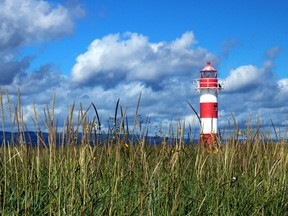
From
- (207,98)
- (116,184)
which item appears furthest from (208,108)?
(116,184)

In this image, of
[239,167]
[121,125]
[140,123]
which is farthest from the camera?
[239,167]


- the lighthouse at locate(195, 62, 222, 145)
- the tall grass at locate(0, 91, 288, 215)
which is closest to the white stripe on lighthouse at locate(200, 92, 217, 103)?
the lighthouse at locate(195, 62, 222, 145)

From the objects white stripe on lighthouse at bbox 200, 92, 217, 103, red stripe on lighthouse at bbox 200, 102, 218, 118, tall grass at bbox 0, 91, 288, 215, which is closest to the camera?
tall grass at bbox 0, 91, 288, 215

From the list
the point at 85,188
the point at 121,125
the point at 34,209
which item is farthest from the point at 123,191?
the point at 85,188

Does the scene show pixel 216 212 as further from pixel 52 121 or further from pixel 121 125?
pixel 52 121

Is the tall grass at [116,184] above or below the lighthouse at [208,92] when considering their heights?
→ below

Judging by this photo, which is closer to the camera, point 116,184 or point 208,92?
point 116,184

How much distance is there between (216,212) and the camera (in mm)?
4320

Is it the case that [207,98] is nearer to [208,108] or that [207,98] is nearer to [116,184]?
[208,108]

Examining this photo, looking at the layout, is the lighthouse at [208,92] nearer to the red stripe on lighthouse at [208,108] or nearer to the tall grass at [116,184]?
the red stripe on lighthouse at [208,108]

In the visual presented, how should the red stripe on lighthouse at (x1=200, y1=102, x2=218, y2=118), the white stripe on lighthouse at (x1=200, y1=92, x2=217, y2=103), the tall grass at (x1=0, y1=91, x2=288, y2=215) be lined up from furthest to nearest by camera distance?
the white stripe on lighthouse at (x1=200, y1=92, x2=217, y2=103) → the red stripe on lighthouse at (x1=200, y1=102, x2=218, y2=118) → the tall grass at (x1=0, y1=91, x2=288, y2=215)

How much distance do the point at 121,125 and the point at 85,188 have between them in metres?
0.97

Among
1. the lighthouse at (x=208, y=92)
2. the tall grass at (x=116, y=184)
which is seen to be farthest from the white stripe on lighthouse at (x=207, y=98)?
the tall grass at (x=116, y=184)

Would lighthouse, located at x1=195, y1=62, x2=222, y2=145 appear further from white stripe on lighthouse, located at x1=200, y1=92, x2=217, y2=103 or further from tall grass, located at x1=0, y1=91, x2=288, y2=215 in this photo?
tall grass, located at x1=0, y1=91, x2=288, y2=215
